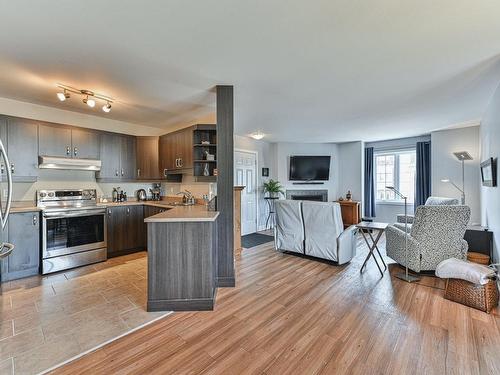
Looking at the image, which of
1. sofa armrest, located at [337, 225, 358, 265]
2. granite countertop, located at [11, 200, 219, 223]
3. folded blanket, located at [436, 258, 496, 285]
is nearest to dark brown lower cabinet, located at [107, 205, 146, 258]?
granite countertop, located at [11, 200, 219, 223]

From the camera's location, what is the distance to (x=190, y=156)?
4.15m

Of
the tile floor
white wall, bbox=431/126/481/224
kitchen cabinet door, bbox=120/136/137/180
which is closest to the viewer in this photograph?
the tile floor

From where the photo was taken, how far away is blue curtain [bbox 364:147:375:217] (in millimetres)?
6934

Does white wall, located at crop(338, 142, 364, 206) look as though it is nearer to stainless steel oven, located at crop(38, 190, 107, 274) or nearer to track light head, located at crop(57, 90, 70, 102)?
stainless steel oven, located at crop(38, 190, 107, 274)

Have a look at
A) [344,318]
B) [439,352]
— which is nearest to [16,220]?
[344,318]

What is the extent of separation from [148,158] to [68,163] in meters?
1.35

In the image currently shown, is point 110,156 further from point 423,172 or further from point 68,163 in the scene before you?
point 423,172

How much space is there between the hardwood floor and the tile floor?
22 cm

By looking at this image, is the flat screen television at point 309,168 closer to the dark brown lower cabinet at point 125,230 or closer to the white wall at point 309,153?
the white wall at point 309,153

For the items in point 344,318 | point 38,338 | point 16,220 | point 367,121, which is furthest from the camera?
point 367,121

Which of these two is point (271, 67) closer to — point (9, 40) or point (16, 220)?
point (9, 40)

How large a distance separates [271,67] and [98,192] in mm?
3896

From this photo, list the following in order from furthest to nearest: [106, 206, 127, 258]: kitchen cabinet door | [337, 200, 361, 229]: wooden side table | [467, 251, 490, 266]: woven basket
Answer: [337, 200, 361, 229]: wooden side table → [106, 206, 127, 258]: kitchen cabinet door → [467, 251, 490, 266]: woven basket

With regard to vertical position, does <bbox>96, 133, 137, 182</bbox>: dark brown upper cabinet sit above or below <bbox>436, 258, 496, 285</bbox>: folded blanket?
above
